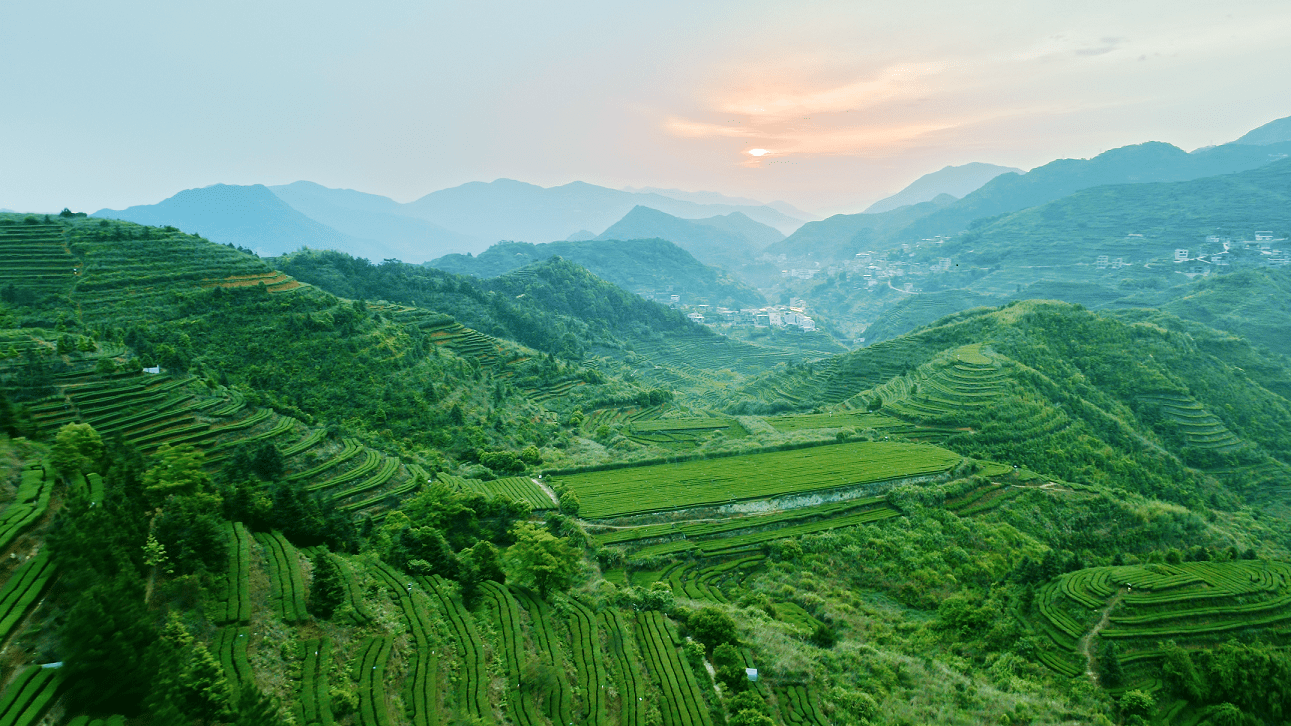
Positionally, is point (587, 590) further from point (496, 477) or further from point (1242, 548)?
point (1242, 548)

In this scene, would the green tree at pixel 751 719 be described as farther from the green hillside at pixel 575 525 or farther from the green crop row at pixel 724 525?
the green crop row at pixel 724 525

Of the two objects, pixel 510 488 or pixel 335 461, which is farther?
pixel 510 488

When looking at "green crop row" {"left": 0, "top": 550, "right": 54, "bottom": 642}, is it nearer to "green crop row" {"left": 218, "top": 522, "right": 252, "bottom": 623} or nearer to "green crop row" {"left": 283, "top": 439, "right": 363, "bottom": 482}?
"green crop row" {"left": 218, "top": 522, "right": 252, "bottom": 623}

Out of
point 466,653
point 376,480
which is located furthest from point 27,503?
point 376,480

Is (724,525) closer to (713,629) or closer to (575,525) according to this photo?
(575,525)

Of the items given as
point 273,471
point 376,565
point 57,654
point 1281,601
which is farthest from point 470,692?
point 1281,601

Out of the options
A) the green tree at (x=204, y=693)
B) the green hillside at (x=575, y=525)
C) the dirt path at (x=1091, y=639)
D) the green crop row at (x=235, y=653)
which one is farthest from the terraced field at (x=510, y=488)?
the dirt path at (x=1091, y=639)
